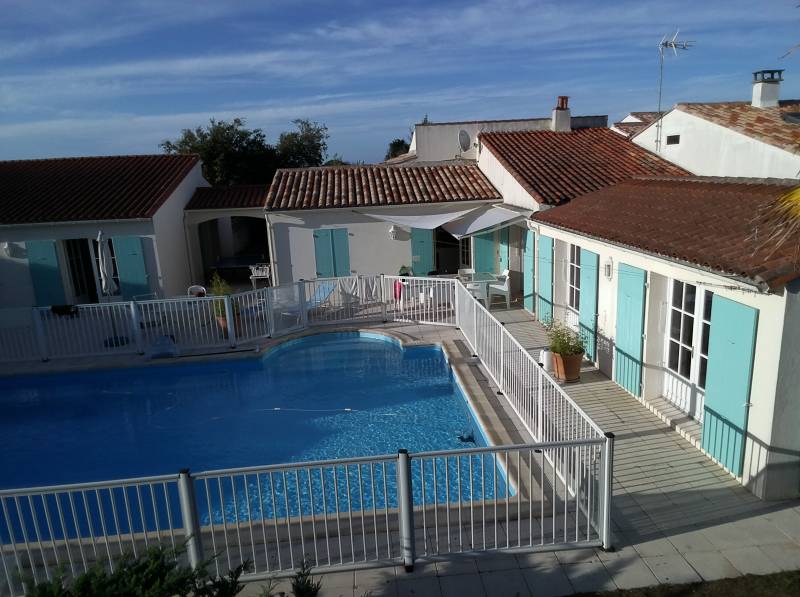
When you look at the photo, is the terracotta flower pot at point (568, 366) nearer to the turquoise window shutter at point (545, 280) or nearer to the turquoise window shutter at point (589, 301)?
the turquoise window shutter at point (589, 301)

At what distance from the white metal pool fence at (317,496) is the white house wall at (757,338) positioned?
1944 millimetres

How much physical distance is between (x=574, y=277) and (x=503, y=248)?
Answer: 5.74m

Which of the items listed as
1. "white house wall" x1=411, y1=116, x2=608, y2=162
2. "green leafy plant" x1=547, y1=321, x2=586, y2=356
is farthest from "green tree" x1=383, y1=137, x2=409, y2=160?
A: "green leafy plant" x1=547, y1=321, x2=586, y2=356

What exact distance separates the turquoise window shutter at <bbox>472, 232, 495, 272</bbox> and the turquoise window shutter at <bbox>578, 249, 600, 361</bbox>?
24.1 feet

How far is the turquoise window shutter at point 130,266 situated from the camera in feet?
61.4

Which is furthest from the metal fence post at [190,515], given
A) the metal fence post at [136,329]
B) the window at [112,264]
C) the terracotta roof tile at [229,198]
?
the terracotta roof tile at [229,198]

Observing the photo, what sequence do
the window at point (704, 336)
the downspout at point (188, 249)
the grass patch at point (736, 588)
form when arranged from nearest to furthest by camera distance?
the grass patch at point (736, 588), the window at point (704, 336), the downspout at point (188, 249)

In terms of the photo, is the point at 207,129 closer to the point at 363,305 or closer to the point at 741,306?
the point at 363,305

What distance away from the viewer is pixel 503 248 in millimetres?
19203

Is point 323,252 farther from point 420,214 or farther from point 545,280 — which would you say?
point 545,280

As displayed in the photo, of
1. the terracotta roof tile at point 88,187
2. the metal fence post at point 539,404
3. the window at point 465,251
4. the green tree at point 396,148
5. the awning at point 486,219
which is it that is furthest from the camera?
the green tree at point 396,148

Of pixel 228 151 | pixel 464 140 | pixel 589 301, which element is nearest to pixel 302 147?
pixel 228 151

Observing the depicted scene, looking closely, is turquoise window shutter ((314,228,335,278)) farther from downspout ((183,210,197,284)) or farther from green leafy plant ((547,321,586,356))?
green leafy plant ((547,321,586,356))

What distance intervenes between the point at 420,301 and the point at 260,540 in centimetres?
1054
